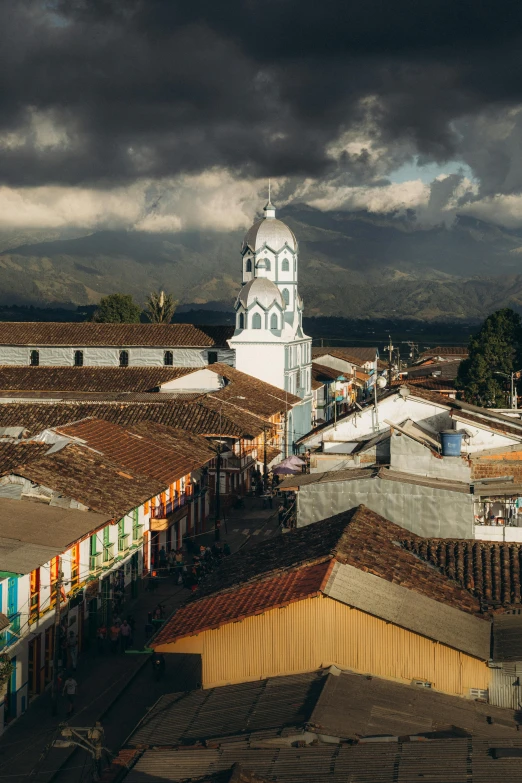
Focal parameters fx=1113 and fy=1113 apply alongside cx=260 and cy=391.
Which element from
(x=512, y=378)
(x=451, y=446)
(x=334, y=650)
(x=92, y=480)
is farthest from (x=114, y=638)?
(x=512, y=378)

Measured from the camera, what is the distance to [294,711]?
16.8 metres

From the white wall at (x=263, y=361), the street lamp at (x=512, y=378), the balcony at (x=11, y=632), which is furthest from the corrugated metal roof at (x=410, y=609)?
the white wall at (x=263, y=361)

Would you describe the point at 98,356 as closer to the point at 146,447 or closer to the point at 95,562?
the point at 146,447

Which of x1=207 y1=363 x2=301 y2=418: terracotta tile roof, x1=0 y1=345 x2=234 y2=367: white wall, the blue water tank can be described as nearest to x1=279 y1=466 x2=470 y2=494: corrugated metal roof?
the blue water tank

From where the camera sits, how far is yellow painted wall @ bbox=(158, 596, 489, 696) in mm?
19562

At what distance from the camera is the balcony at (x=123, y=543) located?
32750mm

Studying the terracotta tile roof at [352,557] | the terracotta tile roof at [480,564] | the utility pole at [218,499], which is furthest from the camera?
the utility pole at [218,499]

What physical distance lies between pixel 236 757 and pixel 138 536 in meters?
20.1

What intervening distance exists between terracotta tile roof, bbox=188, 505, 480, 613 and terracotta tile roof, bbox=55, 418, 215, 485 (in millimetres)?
10854

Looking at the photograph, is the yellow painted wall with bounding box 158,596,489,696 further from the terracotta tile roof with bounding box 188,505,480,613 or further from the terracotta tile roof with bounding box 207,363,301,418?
the terracotta tile roof with bounding box 207,363,301,418

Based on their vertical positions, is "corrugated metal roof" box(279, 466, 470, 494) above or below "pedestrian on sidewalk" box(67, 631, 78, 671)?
above

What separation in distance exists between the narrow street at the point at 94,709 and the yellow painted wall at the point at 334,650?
3892mm

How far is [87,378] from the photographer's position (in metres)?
72.8

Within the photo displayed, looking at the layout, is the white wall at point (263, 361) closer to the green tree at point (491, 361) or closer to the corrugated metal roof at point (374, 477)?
the green tree at point (491, 361)
